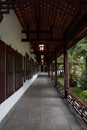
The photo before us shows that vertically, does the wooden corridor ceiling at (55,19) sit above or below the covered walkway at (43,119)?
above

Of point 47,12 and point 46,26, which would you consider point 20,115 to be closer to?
point 47,12

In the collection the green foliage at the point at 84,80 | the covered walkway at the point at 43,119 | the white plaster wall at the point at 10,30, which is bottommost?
the covered walkway at the point at 43,119

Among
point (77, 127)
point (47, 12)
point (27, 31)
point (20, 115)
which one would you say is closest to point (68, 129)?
point (77, 127)

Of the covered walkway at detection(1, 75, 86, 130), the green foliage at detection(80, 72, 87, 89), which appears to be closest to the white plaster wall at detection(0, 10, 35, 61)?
the covered walkway at detection(1, 75, 86, 130)

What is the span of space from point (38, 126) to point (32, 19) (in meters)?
5.32

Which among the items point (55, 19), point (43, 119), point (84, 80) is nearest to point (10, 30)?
A: point (55, 19)

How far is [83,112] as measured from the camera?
6.80 meters

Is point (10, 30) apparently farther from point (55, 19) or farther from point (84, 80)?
point (84, 80)

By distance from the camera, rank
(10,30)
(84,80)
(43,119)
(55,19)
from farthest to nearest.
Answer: (84,80)
(55,19)
(10,30)
(43,119)

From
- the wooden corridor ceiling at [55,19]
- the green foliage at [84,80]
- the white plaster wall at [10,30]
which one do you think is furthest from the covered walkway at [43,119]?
the green foliage at [84,80]

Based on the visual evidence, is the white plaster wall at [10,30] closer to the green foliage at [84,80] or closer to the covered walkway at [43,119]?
the covered walkway at [43,119]

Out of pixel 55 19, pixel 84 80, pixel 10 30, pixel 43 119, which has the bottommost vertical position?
pixel 43 119

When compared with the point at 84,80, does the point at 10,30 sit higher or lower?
higher

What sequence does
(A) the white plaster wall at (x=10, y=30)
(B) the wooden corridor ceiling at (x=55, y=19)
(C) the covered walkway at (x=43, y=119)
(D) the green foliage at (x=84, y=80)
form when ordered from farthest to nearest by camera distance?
(D) the green foliage at (x=84, y=80), (B) the wooden corridor ceiling at (x=55, y=19), (A) the white plaster wall at (x=10, y=30), (C) the covered walkway at (x=43, y=119)
